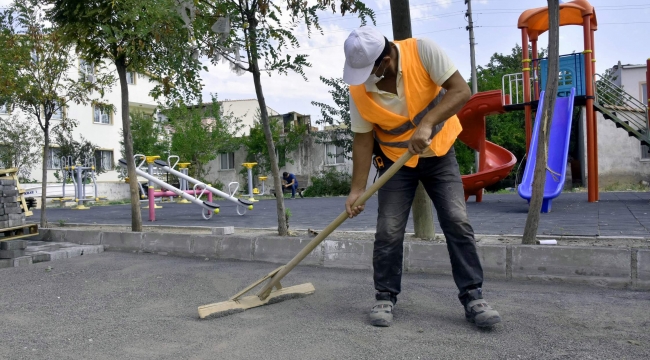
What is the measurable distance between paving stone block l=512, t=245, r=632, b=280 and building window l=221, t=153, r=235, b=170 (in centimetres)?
2643

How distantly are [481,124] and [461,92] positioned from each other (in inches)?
438

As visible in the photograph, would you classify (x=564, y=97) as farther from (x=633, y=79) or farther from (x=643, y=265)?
(x=633, y=79)

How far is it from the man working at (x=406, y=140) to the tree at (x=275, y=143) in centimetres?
2373

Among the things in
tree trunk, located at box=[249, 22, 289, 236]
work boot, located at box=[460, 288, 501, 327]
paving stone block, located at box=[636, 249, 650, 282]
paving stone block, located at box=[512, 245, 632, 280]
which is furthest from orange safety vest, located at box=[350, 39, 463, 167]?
tree trunk, located at box=[249, 22, 289, 236]

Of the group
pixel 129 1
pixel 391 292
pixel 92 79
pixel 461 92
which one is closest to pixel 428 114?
pixel 461 92

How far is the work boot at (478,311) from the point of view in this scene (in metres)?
2.75

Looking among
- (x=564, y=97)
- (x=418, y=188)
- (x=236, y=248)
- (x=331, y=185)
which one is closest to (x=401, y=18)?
(x=418, y=188)

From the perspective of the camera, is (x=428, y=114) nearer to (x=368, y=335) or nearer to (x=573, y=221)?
(x=368, y=335)

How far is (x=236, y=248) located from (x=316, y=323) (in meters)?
2.66

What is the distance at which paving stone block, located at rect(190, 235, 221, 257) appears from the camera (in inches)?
225

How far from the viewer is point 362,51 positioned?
2.82m

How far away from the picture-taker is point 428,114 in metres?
2.87

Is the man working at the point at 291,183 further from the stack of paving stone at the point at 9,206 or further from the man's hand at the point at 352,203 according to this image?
the man's hand at the point at 352,203

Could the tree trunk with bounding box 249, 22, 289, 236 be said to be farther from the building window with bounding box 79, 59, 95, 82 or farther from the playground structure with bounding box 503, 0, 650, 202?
the playground structure with bounding box 503, 0, 650, 202
